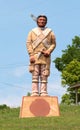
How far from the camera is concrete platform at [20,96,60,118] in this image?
14.0m

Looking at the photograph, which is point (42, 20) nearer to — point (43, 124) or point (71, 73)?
point (43, 124)

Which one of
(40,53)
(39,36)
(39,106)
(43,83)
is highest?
(39,36)

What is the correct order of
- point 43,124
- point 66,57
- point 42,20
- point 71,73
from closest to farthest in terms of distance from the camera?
point 43,124, point 42,20, point 71,73, point 66,57

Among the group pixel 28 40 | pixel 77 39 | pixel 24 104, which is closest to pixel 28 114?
pixel 24 104

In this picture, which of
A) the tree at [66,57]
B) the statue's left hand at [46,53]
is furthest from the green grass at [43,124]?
the tree at [66,57]

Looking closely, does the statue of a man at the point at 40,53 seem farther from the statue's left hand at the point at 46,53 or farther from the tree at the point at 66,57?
the tree at the point at 66,57

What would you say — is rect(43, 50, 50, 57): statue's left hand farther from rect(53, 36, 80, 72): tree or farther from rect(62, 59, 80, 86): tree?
rect(53, 36, 80, 72): tree

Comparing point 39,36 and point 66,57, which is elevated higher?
point 39,36

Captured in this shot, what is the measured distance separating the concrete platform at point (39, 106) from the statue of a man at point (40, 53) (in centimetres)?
30

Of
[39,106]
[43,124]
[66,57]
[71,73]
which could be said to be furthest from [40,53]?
[66,57]

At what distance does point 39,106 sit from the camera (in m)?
14.1

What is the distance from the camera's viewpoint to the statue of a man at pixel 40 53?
47.2ft

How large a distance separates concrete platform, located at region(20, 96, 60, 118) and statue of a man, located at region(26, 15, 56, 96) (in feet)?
0.97

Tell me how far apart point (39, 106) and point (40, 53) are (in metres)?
1.49
